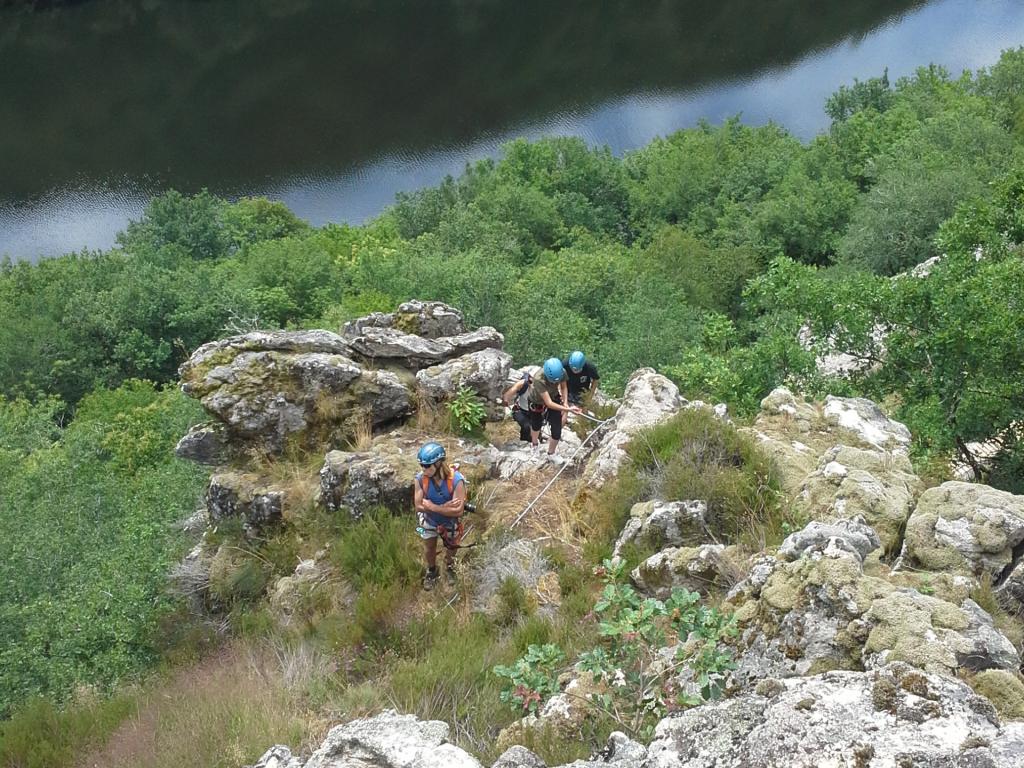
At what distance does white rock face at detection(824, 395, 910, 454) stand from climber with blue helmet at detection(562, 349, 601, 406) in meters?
3.12

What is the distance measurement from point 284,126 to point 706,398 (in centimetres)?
5414

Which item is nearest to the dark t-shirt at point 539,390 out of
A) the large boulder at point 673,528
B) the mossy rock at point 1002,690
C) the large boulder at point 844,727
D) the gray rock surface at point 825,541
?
the large boulder at point 673,528

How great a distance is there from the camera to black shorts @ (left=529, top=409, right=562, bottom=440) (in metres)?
10.4

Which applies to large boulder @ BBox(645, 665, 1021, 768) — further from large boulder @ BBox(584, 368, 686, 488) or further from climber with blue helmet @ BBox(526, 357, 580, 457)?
climber with blue helmet @ BBox(526, 357, 580, 457)

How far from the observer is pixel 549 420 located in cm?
1054

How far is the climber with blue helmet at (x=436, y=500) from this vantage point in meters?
8.03

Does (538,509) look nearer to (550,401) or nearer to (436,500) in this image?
(550,401)

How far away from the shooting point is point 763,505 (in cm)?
780

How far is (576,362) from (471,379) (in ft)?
4.96

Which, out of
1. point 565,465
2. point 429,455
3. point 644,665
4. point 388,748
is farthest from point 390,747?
point 565,465

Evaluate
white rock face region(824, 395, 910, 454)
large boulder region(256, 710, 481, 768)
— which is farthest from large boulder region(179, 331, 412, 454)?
large boulder region(256, 710, 481, 768)

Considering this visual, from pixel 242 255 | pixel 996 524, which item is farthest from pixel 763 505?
pixel 242 255

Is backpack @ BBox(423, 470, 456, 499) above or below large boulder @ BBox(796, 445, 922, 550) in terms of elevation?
above

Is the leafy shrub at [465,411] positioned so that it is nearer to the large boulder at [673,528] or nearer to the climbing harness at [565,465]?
the climbing harness at [565,465]
